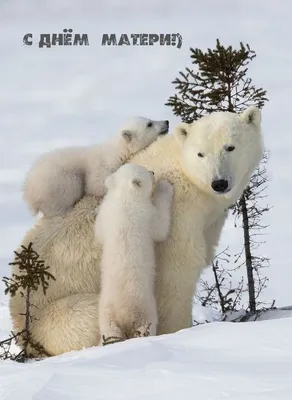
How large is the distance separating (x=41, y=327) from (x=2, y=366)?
261cm

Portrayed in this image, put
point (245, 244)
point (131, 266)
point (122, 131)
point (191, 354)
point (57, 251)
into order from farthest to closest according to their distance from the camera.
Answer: point (245, 244) → point (122, 131) → point (57, 251) → point (131, 266) → point (191, 354)

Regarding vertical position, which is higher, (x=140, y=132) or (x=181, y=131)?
(x=140, y=132)

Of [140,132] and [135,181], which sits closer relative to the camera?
[135,181]

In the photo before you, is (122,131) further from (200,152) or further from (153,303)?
(153,303)

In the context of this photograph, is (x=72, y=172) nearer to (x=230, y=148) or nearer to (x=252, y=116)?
(x=230, y=148)

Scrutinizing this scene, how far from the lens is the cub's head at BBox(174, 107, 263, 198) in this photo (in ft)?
22.6

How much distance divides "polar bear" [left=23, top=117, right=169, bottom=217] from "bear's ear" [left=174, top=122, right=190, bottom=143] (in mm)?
797

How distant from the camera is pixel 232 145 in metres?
7.00

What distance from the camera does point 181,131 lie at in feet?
23.6

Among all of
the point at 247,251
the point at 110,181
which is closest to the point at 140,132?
the point at 110,181

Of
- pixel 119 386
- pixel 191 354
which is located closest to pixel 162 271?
pixel 191 354

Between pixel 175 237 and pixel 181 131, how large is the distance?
3.24 ft

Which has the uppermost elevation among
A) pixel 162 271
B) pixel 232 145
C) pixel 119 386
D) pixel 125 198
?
pixel 232 145

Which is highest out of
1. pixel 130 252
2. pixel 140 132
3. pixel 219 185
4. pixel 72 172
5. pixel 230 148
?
pixel 140 132
